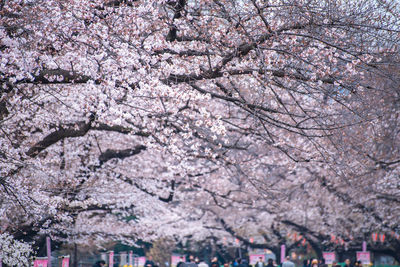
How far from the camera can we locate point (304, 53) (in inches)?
296

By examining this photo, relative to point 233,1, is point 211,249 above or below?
below

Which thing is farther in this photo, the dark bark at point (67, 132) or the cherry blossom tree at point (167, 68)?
the dark bark at point (67, 132)

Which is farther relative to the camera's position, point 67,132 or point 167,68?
point 67,132

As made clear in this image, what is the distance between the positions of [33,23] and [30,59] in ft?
1.83

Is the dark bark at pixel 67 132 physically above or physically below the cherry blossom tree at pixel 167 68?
below

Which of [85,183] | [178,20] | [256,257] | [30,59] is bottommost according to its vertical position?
[256,257]

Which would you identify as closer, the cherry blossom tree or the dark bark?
the cherry blossom tree

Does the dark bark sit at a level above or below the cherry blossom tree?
below

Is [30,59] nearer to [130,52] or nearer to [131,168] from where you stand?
[130,52]

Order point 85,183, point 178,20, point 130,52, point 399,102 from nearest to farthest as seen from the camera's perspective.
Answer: point 130,52 < point 178,20 < point 85,183 < point 399,102

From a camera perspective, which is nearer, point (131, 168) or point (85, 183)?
point (85, 183)

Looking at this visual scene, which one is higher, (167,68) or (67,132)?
(167,68)

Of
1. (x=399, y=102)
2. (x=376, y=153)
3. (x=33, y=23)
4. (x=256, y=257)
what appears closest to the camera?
(x=33, y=23)

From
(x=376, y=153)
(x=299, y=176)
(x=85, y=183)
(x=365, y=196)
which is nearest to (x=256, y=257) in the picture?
(x=299, y=176)
